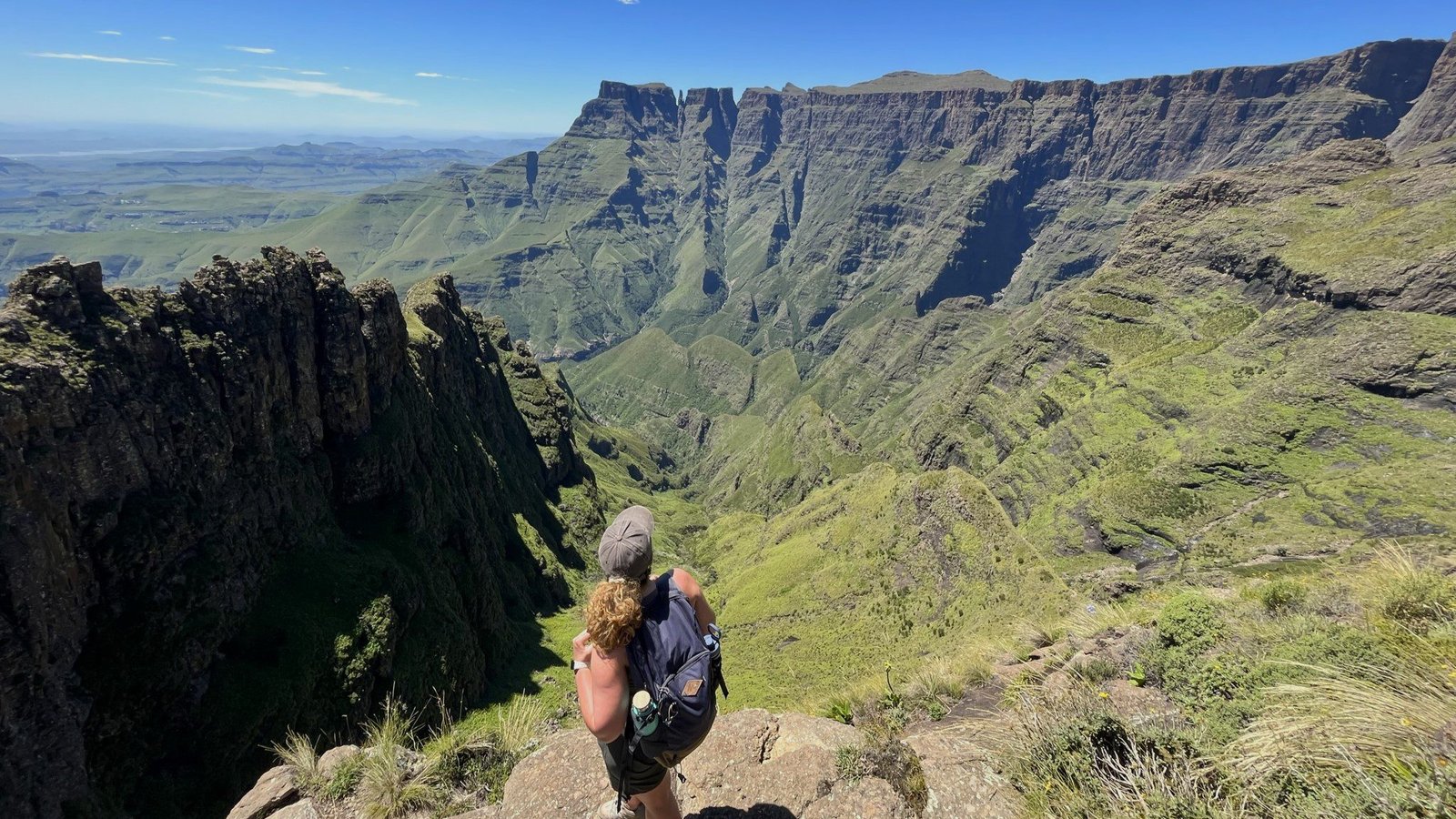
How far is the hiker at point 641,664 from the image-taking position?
629cm

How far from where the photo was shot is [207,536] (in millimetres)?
38906

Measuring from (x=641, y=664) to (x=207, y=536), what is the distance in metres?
46.6

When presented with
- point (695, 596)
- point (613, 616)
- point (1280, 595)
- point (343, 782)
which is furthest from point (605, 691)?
point (1280, 595)

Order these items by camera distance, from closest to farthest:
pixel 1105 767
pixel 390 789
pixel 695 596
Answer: pixel 1105 767, pixel 695 596, pixel 390 789

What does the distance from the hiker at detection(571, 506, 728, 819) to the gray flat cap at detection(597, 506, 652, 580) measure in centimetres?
1

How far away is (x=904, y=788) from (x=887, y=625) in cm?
5574

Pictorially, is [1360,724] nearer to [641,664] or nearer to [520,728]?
[641,664]

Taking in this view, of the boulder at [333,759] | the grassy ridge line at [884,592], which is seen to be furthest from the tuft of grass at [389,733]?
the grassy ridge line at [884,592]

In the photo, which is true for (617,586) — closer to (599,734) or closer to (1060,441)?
(599,734)

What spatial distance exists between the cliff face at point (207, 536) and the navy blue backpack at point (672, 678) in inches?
1457

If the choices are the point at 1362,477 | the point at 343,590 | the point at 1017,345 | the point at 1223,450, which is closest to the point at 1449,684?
the point at 343,590

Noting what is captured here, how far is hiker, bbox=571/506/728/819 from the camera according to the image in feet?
20.6

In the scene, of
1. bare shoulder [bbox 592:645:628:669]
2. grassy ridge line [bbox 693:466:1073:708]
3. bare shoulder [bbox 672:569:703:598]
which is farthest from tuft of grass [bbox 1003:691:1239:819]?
grassy ridge line [bbox 693:466:1073:708]

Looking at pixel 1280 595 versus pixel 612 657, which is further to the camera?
pixel 1280 595
